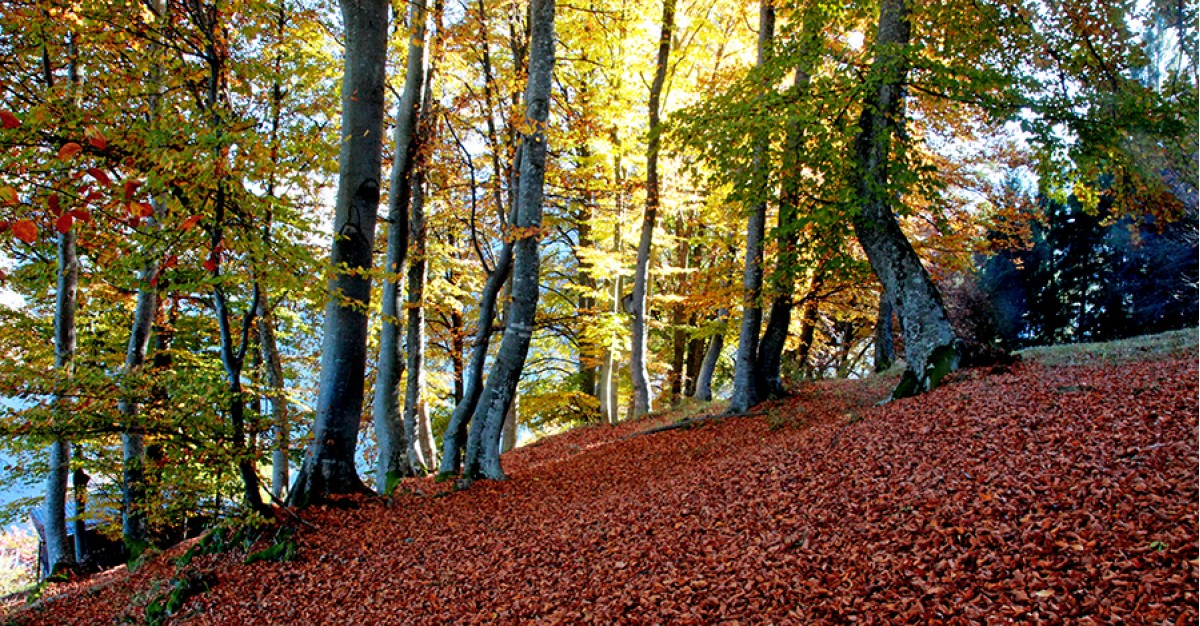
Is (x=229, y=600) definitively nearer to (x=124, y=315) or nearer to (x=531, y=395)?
(x=124, y=315)

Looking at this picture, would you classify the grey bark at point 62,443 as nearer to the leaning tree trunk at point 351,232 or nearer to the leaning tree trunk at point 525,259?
the leaning tree trunk at point 351,232

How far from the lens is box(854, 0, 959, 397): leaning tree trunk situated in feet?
24.3

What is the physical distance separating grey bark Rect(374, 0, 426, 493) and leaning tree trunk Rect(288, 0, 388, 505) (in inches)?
71.9

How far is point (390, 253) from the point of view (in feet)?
27.5

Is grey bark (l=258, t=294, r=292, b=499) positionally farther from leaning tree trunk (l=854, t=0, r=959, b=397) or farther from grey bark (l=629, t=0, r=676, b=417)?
leaning tree trunk (l=854, t=0, r=959, b=397)

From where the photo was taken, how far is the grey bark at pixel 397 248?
27.4 feet

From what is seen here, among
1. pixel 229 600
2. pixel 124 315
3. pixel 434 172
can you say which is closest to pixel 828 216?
pixel 434 172

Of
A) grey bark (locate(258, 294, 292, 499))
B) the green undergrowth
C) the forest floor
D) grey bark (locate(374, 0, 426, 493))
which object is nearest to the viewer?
the forest floor

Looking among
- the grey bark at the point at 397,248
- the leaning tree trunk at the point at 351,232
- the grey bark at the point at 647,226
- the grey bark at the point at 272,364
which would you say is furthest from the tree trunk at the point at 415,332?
the grey bark at the point at 647,226

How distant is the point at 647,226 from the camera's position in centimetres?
1200

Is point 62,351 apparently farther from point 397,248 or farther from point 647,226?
point 647,226

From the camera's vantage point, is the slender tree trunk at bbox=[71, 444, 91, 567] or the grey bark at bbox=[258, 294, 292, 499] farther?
the grey bark at bbox=[258, 294, 292, 499]

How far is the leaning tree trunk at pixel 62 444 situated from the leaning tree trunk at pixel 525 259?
16.8ft

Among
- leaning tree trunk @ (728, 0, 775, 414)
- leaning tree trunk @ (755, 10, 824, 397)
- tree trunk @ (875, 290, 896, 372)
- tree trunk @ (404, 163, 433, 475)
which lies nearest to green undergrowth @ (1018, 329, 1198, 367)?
leaning tree trunk @ (755, 10, 824, 397)
